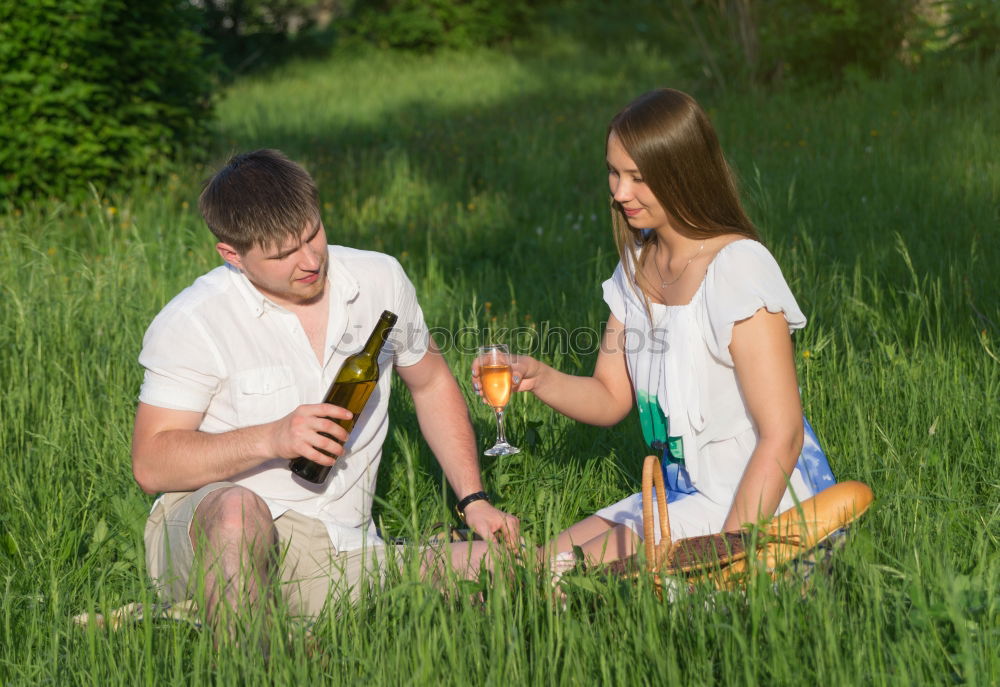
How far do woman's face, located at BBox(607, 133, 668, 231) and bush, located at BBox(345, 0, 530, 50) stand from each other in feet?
65.3

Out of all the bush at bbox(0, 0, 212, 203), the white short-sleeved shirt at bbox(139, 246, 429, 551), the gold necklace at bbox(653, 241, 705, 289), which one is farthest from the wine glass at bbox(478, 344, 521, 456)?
the bush at bbox(0, 0, 212, 203)

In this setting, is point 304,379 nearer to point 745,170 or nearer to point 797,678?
point 797,678

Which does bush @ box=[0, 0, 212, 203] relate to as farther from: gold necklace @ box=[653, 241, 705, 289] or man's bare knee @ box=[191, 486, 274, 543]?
gold necklace @ box=[653, 241, 705, 289]

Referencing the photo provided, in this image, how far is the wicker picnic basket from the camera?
2.34 meters

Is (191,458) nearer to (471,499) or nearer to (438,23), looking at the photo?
(471,499)

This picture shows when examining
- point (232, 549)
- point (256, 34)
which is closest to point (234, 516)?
point (232, 549)

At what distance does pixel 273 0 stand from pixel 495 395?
76.1ft

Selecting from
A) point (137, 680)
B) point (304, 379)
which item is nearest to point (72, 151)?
→ point (304, 379)

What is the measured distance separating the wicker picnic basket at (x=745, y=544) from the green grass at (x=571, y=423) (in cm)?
7

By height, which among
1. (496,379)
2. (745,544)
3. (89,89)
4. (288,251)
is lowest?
(745,544)

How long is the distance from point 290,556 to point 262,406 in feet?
1.40

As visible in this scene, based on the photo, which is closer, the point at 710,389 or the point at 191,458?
the point at 191,458

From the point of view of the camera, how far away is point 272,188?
9.26ft

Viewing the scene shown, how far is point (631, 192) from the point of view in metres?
2.87
